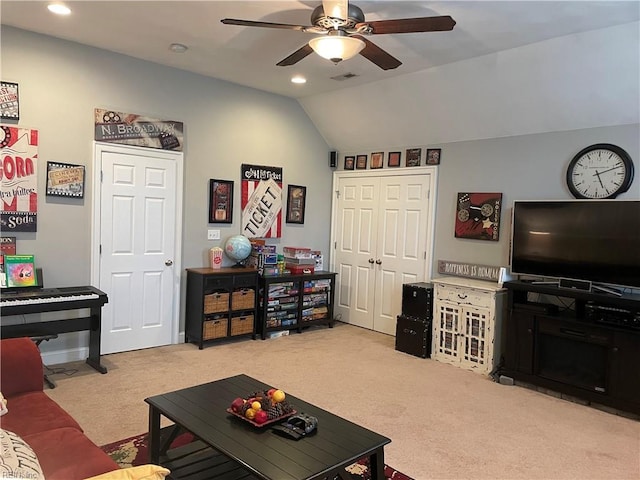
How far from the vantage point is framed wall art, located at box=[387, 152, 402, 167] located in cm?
588

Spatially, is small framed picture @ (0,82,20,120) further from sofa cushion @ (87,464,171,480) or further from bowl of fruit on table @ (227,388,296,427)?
sofa cushion @ (87,464,171,480)

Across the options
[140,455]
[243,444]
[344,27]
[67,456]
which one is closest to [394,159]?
[344,27]

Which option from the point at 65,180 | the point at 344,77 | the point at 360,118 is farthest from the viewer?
the point at 360,118

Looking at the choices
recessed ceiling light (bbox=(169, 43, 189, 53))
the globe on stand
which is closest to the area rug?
the globe on stand

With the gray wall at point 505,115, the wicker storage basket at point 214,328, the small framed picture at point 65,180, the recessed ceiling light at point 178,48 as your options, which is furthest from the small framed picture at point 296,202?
the small framed picture at point 65,180

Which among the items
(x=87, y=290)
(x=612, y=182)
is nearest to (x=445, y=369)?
(x=612, y=182)

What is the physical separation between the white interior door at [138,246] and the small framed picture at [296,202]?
154 centimetres

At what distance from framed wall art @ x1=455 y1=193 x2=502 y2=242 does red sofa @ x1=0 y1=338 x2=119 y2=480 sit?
409 centimetres

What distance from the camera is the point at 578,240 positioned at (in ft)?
13.5

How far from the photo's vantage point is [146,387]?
3.88 m

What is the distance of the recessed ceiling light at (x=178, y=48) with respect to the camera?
4.29 m

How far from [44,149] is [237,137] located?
2031 mm

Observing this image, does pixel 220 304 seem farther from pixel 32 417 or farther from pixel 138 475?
pixel 138 475

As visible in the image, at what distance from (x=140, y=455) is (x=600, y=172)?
4.20m
